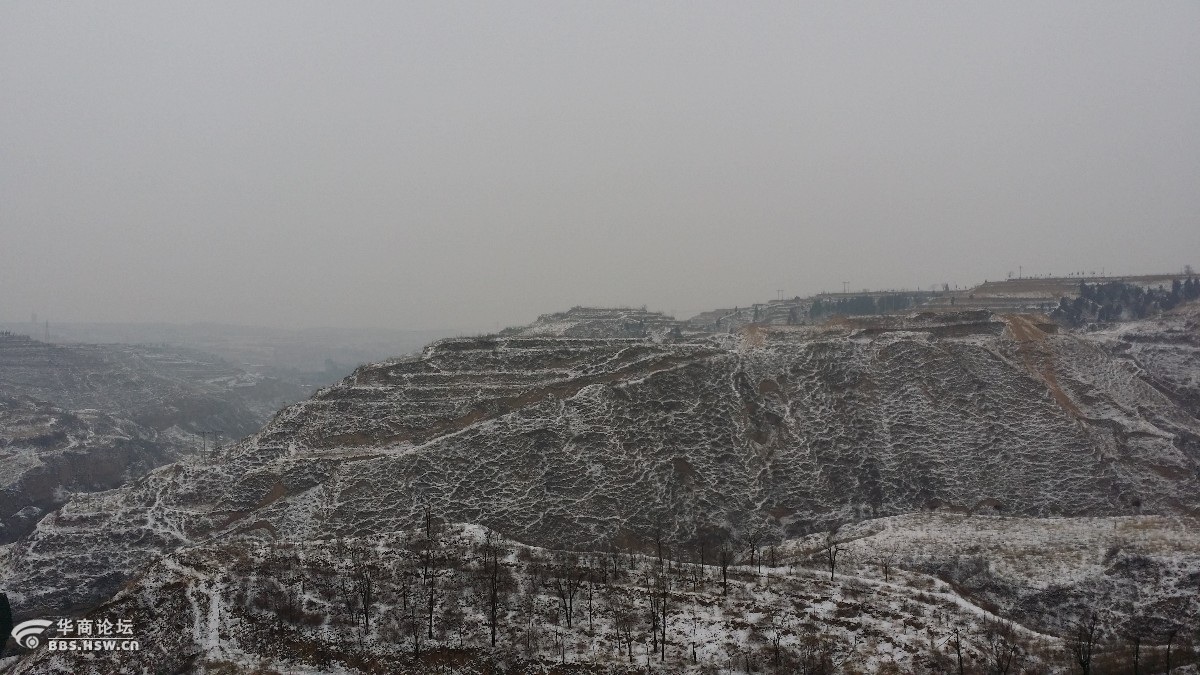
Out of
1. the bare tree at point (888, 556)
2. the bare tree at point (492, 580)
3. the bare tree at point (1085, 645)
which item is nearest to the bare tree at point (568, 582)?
the bare tree at point (492, 580)

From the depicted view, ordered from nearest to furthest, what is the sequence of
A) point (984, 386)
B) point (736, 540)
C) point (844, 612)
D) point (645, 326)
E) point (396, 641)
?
point (396, 641) → point (844, 612) → point (736, 540) → point (984, 386) → point (645, 326)

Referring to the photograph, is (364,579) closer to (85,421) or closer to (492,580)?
(492,580)

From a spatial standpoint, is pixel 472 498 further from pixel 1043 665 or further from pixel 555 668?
pixel 1043 665

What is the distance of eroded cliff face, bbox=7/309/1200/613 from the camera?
51812mm

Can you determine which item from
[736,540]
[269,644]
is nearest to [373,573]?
[269,644]

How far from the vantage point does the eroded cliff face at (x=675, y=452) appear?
2040 inches

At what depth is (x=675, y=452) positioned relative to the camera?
58.7m

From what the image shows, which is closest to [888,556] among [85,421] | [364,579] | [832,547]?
[832,547]

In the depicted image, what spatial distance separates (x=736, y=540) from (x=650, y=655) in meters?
25.6

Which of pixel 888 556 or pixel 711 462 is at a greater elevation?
pixel 711 462

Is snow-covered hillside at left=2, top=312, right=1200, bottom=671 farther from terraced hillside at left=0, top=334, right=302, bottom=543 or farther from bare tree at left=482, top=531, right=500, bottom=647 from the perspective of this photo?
terraced hillside at left=0, top=334, right=302, bottom=543

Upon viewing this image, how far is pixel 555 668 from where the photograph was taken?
88.7 feet

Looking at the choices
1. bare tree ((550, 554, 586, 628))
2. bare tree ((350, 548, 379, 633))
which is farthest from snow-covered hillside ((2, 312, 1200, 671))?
bare tree ((550, 554, 586, 628))

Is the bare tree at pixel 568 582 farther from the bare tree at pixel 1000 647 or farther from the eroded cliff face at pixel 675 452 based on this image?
the bare tree at pixel 1000 647
